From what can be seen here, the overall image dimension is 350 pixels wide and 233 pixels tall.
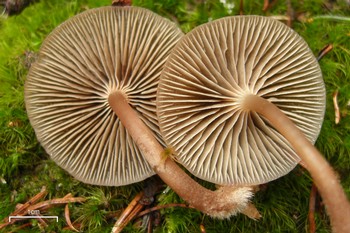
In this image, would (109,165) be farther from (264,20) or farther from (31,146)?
(264,20)

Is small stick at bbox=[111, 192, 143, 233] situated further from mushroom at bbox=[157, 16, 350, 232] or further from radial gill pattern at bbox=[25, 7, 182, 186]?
mushroom at bbox=[157, 16, 350, 232]

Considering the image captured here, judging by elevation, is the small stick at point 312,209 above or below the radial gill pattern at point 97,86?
below

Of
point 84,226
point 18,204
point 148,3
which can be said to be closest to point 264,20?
point 148,3

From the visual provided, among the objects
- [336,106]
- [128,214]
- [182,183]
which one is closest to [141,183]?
[128,214]

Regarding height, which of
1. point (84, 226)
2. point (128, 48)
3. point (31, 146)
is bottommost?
point (84, 226)

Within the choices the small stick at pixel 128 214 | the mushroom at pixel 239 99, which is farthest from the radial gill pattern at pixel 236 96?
the small stick at pixel 128 214

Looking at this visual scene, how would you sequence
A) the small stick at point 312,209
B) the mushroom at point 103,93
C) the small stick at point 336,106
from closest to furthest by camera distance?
the mushroom at point 103,93, the small stick at point 312,209, the small stick at point 336,106

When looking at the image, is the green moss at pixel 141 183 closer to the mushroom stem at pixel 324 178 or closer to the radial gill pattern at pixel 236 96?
the radial gill pattern at pixel 236 96

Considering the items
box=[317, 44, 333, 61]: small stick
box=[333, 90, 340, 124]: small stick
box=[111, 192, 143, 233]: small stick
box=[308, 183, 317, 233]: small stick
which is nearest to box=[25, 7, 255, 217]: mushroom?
box=[111, 192, 143, 233]: small stick
